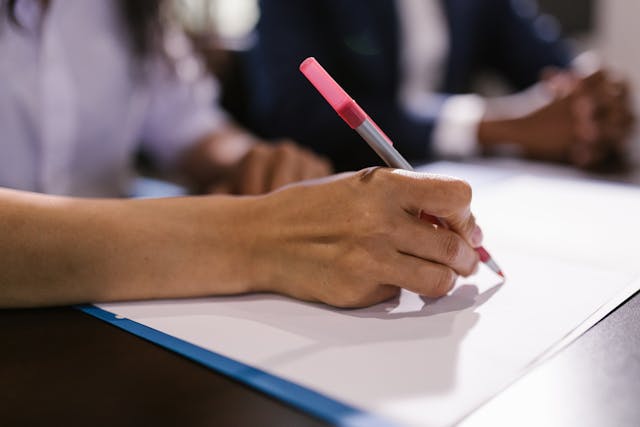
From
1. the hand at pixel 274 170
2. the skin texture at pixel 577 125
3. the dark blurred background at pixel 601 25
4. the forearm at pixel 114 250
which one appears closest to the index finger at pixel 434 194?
the forearm at pixel 114 250

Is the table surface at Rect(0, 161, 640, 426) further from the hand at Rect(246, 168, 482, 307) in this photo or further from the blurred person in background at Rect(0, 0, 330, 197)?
the blurred person in background at Rect(0, 0, 330, 197)

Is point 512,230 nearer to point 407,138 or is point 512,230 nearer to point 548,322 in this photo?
point 548,322

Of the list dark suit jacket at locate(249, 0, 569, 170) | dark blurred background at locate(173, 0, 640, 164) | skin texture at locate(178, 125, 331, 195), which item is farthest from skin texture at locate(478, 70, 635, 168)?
dark blurred background at locate(173, 0, 640, 164)

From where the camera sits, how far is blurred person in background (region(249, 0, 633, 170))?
0.87m

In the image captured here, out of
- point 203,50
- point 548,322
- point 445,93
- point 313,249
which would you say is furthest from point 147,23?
point 445,93

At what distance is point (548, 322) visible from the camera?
13.8 inches

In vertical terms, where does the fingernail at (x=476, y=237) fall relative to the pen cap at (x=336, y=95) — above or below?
below

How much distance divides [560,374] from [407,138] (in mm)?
678

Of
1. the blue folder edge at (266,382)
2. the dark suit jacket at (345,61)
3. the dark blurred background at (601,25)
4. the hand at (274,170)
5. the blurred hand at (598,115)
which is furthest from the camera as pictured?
the dark blurred background at (601,25)

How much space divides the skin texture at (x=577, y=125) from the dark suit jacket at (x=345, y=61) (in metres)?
0.12

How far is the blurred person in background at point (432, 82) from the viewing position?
87cm

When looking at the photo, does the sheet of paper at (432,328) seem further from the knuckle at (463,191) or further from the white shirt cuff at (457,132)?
the white shirt cuff at (457,132)

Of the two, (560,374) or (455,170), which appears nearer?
(560,374)

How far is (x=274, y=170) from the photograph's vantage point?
627 mm
